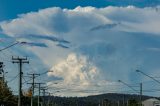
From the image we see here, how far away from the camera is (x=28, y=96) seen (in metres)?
146

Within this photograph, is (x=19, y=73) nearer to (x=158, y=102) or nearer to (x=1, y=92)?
(x=1, y=92)

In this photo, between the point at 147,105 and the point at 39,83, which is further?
the point at 147,105

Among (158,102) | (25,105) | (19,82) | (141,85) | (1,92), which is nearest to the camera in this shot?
(19,82)

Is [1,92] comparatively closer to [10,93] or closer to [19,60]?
[10,93]

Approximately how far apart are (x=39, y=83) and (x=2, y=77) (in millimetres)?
8831

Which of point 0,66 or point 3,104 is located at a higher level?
point 0,66

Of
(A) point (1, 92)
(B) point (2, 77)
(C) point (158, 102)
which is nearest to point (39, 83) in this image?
(B) point (2, 77)

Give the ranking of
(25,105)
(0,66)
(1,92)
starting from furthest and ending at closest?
(25,105)
(0,66)
(1,92)

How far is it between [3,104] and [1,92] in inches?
192

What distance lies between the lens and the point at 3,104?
11300 centimetres

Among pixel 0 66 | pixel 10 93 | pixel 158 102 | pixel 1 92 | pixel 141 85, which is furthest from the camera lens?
pixel 158 102

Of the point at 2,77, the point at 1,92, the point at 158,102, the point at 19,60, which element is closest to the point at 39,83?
A: the point at 2,77

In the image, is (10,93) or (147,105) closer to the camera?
(10,93)

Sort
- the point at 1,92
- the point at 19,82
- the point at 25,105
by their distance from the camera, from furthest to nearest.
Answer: the point at 25,105 < the point at 1,92 < the point at 19,82
